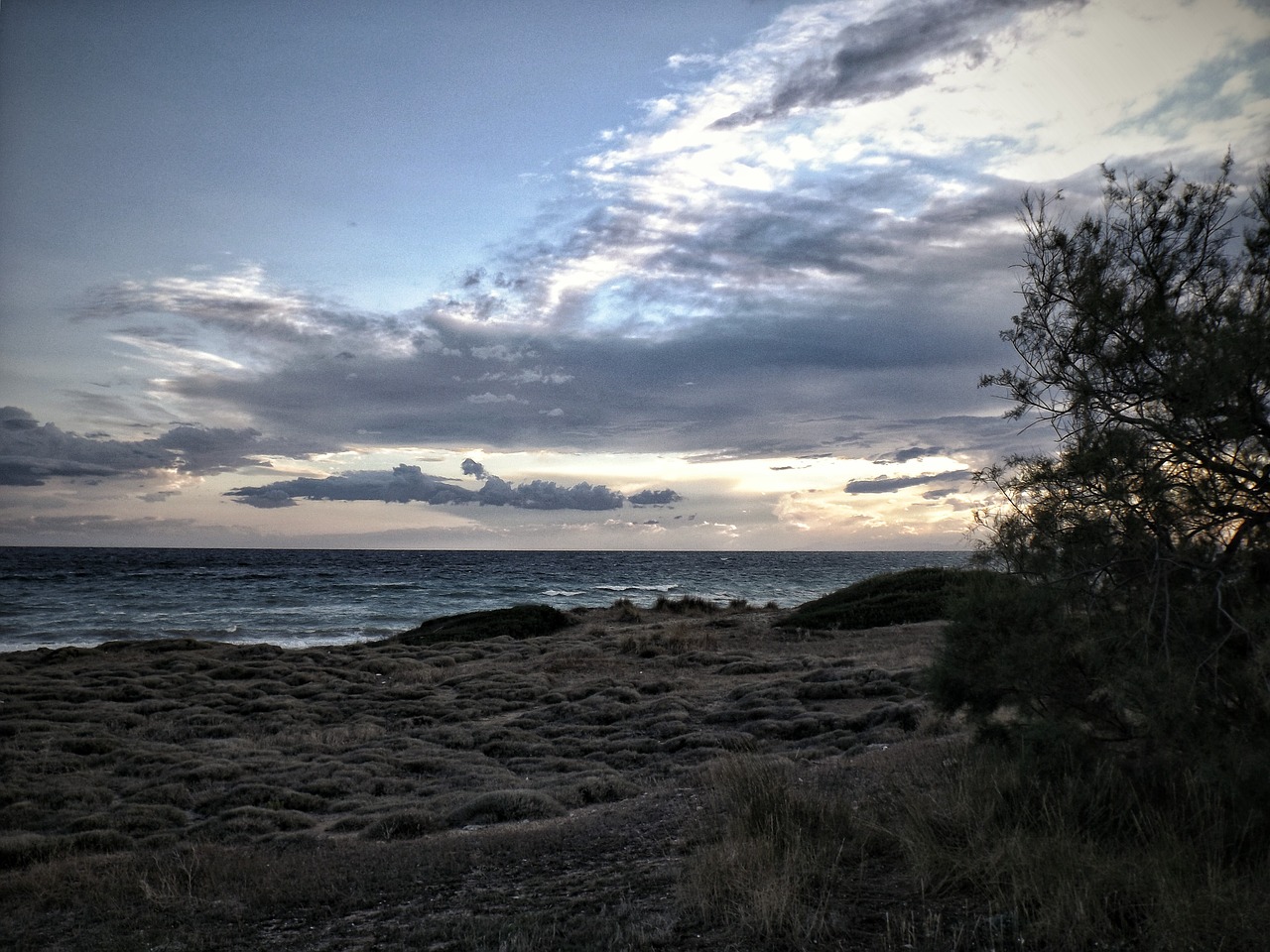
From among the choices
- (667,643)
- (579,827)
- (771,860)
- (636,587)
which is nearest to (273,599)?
(636,587)

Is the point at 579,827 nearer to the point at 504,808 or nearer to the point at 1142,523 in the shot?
the point at 504,808

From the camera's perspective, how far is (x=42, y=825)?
34.8 ft

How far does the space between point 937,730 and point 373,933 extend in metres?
8.32

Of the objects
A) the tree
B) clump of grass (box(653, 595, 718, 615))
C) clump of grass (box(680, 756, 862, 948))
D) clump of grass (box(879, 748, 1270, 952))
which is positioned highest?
the tree

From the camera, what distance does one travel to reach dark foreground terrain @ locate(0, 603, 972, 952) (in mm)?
5770

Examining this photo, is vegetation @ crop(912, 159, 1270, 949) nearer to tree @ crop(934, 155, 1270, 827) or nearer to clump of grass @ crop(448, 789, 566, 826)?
tree @ crop(934, 155, 1270, 827)

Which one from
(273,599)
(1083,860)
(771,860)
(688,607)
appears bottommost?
(273,599)

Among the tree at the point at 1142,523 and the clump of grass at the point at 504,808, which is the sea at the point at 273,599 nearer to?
the clump of grass at the point at 504,808

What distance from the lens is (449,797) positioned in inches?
437

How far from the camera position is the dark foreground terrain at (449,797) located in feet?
18.9

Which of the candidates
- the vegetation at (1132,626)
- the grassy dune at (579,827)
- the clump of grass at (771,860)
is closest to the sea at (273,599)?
the grassy dune at (579,827)

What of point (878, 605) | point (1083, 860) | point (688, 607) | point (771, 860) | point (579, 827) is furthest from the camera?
point (688, 607)

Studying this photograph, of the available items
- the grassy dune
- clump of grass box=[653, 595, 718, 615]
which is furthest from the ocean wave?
the grassy dune

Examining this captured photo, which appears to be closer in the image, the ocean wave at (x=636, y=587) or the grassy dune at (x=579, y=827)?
the grassy dune at (x=579, y=827)
